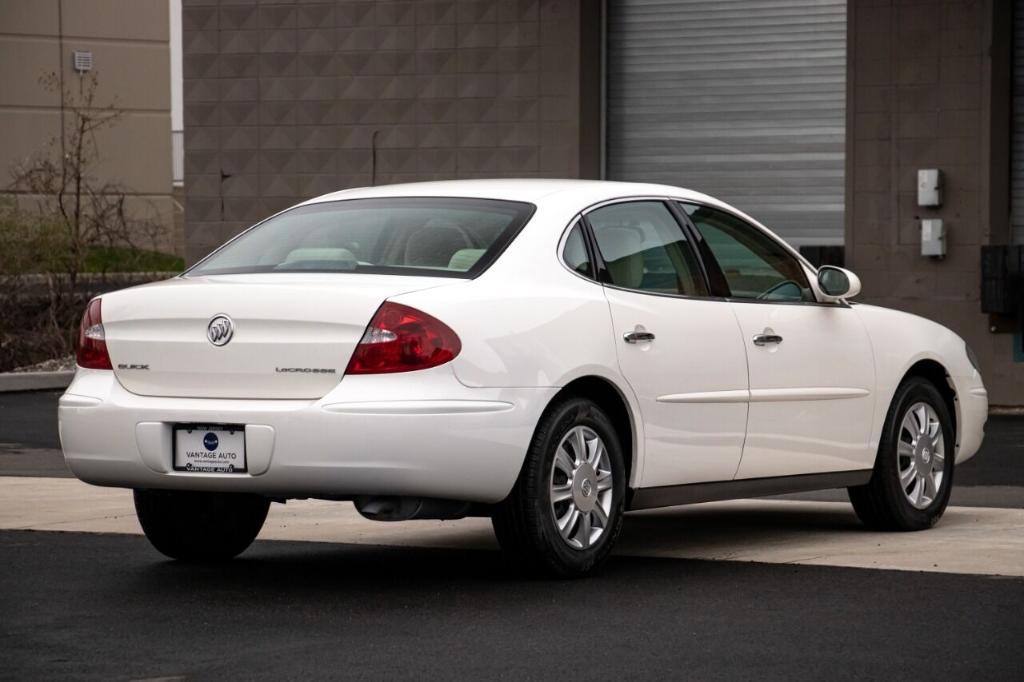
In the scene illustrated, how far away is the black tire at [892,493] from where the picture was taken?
9.09m

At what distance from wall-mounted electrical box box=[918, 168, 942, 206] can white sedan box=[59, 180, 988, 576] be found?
8.94 metres

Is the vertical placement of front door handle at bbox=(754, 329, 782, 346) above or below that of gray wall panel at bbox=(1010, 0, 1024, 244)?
below

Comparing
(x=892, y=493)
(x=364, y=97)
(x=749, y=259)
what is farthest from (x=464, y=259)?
(x=364, y=97)

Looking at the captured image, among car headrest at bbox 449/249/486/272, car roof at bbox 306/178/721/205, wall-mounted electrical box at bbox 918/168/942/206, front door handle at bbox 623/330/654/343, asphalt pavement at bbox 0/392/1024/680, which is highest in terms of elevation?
wall-mounted electrical box at bbox 918/168/942/206

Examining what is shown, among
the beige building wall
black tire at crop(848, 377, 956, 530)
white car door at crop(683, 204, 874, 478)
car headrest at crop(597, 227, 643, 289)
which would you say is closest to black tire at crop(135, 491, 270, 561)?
car headrest at crop(597, 227, 643, 289)

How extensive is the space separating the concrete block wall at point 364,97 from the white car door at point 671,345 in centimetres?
1099

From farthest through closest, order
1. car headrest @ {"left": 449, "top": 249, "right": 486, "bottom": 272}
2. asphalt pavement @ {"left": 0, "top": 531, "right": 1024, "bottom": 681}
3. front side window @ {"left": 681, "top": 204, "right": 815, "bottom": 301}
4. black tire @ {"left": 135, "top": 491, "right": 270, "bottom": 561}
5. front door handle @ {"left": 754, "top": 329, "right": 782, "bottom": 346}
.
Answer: front side window @ {"left": 681, "top": 204, "right": 815, "bottom": 301}, front door handle @ {"left": 754, "top": 329, "right": 782, "bottom": 346}, black tire @ {"left": 135, "top": 491, "right": 270, "bottom": 561}, car headrest @ {"left": 449, "top": 249, "right": 486, "bottom": 272}, asphalt pavement @ {"left": 0, "top": 531, "right": 1024, "bottom": 681}

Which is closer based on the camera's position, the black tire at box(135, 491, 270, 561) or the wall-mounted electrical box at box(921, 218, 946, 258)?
the black tire at box(135, 491, 270, 561)

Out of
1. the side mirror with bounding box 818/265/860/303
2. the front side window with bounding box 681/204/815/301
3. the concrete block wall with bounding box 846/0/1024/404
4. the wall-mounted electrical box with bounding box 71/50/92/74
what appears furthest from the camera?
the wall-mounted electrical box with bounding box 71/50/92/74

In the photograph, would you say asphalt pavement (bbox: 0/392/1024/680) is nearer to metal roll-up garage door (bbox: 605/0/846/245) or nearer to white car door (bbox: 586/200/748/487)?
white car door (bbox: 586/200/748/487)

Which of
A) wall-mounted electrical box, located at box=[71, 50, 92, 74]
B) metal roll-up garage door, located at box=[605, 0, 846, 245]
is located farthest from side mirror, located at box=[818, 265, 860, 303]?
wall-mounted electrical box, located at box=[71, 50, 92, 74]

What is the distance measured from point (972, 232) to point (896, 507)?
913cm

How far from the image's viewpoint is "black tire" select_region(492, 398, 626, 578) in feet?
23.9

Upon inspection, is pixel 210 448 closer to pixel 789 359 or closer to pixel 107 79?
pixel 789 359
